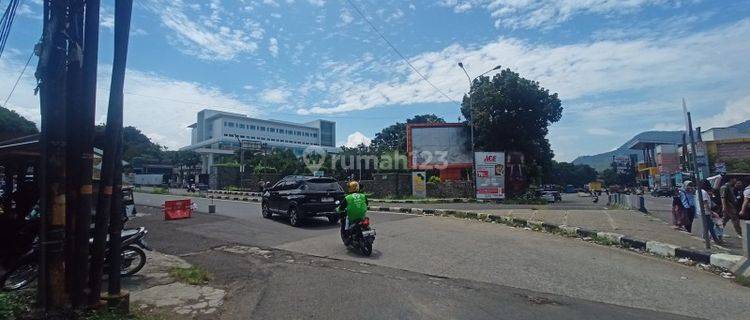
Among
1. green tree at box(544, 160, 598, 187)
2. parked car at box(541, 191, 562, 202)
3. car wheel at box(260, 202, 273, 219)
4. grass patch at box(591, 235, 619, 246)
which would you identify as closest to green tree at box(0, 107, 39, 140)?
car wheel at box(260, 202, 273, 219)

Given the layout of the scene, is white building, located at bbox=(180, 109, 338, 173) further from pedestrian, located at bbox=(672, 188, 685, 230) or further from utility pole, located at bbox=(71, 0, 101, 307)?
utility pole, located at bbox=(71, 0, 101, 307)

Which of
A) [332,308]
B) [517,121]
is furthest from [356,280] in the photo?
[517,121]

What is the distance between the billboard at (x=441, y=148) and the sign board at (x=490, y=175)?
12.6 metres

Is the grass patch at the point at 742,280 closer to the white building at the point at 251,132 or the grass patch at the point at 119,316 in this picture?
the grass patch at the point at 119,316

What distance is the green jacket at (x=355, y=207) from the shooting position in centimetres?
967

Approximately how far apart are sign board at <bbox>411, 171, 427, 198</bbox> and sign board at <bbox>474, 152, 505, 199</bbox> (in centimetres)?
531

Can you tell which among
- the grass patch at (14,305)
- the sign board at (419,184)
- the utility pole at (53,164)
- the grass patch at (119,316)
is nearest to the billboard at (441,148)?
the sign board at (419,184)

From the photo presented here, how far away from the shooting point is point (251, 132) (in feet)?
406

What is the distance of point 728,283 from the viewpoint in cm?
742

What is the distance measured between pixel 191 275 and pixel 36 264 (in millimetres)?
2368

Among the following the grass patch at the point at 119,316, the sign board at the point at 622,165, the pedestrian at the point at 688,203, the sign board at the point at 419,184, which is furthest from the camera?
the sign board at the point at 622,165

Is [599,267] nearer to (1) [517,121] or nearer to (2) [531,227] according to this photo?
(2) [531,227]

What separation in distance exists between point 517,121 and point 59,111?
35778mm

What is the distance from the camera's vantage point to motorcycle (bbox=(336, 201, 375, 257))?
30.6 feet
